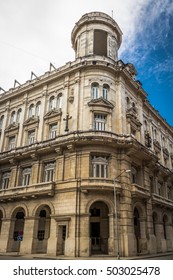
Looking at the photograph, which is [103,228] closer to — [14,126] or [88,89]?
[88,89]

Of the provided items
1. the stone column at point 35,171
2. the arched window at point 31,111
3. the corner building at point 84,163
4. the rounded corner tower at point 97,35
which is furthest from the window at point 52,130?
the rounded corner tower at point 97,35

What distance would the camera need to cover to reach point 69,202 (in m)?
25.6

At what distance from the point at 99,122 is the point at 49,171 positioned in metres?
8.79

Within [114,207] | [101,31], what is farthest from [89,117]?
[101,31]

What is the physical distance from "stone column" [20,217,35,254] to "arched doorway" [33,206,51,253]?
53 centimetres

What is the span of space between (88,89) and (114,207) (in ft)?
50.7

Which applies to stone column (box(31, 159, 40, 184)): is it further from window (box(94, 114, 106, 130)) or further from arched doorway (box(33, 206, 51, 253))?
window (box(94, 114, 106, 130))

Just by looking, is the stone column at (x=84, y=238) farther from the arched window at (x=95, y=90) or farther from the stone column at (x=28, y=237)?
the arched window at (x=95, y=90)

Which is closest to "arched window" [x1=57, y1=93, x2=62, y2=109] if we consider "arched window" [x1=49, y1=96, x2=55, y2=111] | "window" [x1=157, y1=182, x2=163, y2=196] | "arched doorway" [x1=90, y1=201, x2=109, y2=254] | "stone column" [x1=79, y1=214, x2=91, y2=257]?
"arched window" [x1=49, y1=96, x2=55, y2=111]

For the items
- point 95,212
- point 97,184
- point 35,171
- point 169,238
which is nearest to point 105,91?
point 97,184

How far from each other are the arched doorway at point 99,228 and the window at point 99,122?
9110 millimetres

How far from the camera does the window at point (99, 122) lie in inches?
1180

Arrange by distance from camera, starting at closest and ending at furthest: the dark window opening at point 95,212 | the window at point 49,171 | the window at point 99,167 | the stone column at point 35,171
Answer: the window at point 99,167 → the dark window opening at point 95,212 → the window at point 49,171 → the stone column at point 35,171

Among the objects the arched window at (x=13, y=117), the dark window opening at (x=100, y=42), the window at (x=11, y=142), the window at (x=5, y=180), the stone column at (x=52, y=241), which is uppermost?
the dark window opening at (x=100, y=42)
